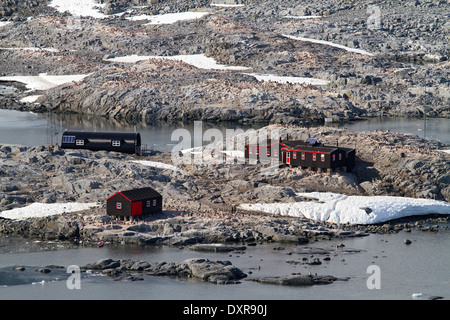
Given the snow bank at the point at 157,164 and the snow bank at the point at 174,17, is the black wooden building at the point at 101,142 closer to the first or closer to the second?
the snow bank at the point at 157,164

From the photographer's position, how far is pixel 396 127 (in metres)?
111

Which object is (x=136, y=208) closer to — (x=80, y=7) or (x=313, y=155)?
(x=313, y=155)

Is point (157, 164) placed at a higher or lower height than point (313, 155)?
lower

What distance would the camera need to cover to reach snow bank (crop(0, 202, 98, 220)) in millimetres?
69438

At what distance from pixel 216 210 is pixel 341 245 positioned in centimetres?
1113

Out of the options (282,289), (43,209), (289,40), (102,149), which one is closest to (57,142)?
(102,149)

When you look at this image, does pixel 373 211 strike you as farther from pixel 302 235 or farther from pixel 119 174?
pixel 119 174

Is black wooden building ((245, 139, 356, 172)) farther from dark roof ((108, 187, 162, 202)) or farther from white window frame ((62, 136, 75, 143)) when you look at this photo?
white window frame ((62, 136, 75, 143))

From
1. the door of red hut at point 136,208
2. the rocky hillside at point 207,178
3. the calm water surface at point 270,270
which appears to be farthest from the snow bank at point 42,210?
the calm water surface at point 270,270

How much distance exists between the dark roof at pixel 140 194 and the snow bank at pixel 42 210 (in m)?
4.01

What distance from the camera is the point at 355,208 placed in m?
70.0

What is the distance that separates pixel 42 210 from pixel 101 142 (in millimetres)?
18552

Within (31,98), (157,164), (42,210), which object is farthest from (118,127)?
(42,210)

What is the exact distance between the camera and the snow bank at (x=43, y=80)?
140 metres
